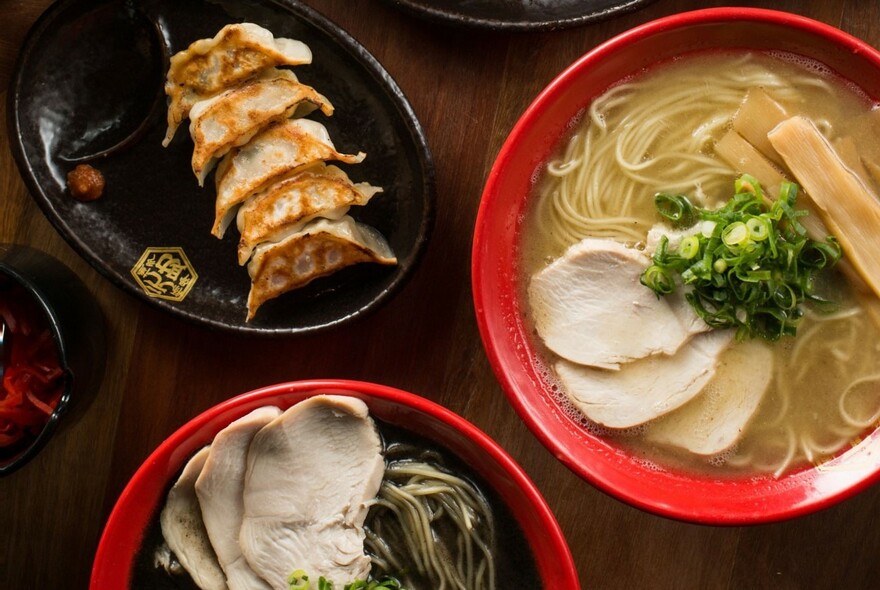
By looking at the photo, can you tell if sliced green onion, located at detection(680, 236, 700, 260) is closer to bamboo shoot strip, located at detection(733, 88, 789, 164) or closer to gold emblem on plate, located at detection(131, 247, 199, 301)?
bamboo shoot strip, located at detection(733, 88, 789, 164)

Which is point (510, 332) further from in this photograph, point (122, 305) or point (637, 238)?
point (122, 305)

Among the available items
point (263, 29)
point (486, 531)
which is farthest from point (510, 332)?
point (263, 29)

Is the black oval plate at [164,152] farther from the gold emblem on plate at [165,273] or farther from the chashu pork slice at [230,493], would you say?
the chashu pork slice at [230,493]

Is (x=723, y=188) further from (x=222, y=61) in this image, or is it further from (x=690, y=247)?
(x=222, y=61)

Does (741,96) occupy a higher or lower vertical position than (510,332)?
higher

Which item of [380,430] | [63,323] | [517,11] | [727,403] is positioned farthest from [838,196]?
[63,323]

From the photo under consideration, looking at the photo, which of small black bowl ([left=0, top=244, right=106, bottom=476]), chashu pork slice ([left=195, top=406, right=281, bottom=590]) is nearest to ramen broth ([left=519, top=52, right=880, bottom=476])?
chashu pork slice ([left=195, top=406, right=281, bottom=590])

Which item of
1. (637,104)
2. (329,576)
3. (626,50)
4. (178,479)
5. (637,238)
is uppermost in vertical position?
(626,50)
